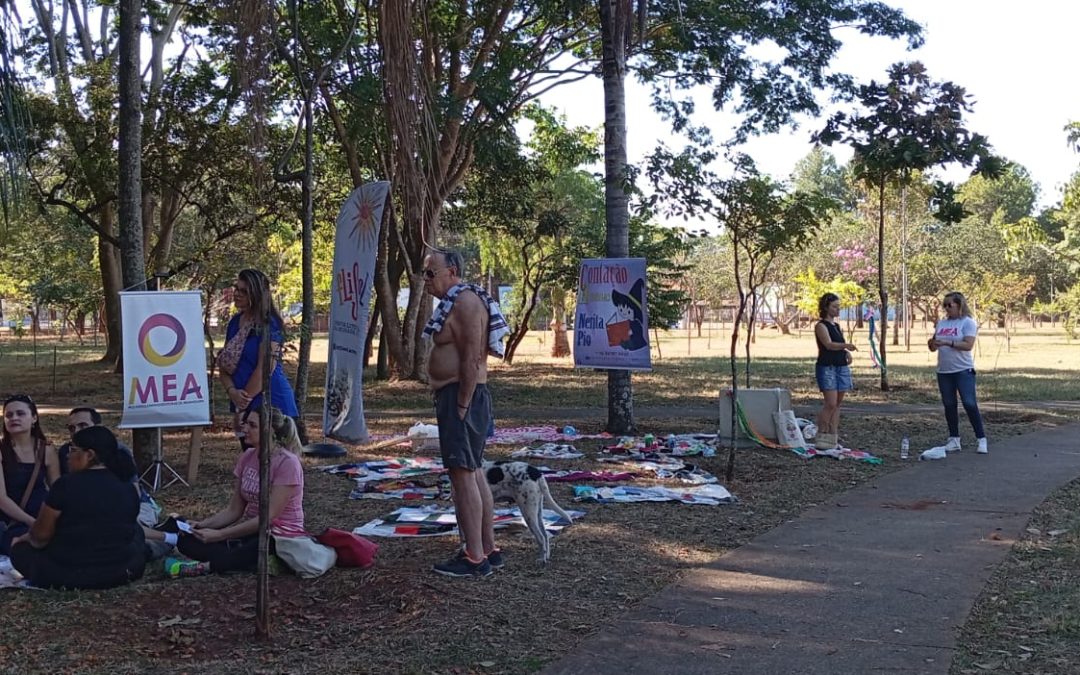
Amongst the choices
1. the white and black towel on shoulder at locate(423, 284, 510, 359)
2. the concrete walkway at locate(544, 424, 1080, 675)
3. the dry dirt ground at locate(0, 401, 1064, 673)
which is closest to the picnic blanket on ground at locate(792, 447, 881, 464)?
the concrete walkway at locate(544, 424, 1080, 675)

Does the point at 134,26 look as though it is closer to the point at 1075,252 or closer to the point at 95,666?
the point at 95,666

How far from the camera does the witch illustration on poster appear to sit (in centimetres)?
1071

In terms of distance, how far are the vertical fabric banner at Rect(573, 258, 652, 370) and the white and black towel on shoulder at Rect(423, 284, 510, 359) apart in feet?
17.3

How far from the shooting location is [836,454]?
9.75 metres

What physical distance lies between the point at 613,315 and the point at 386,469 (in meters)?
3.27

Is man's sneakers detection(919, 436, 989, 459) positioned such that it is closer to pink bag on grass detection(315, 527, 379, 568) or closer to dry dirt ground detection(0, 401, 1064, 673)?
dry dirt ground detection(0, 401, 1064, 673)

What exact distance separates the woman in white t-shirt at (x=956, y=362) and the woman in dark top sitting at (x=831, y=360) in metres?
0.89

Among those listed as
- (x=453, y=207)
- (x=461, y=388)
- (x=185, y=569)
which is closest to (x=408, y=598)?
(x=461, y=388)

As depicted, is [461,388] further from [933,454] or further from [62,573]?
[933,454]

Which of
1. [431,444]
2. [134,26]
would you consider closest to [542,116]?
[431,444]

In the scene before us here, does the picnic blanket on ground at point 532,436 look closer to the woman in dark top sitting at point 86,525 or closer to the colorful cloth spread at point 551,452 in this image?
the colorful cloth spread at point 551,452

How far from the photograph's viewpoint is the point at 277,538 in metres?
5.23

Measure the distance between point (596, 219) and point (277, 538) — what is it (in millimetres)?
21686

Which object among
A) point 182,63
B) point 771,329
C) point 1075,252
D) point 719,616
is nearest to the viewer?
point 719,616
